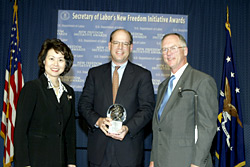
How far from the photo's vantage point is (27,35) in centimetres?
518

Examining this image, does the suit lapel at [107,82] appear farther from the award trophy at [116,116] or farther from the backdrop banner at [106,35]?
the backdrop banner at [106,35]

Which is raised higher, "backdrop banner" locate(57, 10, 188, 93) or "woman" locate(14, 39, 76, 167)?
"backdrop banner" locate(57, 10, 188, 93)

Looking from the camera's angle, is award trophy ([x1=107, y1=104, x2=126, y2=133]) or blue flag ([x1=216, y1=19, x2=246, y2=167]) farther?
blue flag ([x1=216, y1=19, x2=246, y2=167])

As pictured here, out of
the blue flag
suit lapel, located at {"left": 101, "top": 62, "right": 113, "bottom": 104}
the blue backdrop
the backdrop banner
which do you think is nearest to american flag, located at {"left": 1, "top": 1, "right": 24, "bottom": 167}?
the blue backdrop

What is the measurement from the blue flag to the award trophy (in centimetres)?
282

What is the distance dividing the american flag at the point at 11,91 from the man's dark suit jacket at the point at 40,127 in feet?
9.06

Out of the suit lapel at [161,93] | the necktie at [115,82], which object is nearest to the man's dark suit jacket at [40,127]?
the necktie at [115,82]

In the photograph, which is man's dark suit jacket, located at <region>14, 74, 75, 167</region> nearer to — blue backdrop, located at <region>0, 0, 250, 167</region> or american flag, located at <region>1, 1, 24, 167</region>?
american flag, located at <region>1, 1, 24, 167</region>

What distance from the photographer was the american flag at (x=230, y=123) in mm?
4633

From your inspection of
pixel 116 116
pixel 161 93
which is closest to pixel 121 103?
pixel 116 116

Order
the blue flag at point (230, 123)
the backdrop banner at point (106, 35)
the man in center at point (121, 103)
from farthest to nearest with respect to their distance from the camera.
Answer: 1. the backdrop banner at point (106, 35)
2. the blue flag at point (230, 123)
3. the man in center at point (121, 103)

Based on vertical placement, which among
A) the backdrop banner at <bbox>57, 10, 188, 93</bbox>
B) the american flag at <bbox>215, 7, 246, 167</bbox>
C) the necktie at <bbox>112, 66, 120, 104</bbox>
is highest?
the backdrop banner at <bbox>57, 10, 188, 93</bbox>

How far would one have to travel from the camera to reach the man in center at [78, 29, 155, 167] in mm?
2615

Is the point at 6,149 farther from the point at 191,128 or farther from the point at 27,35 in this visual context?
the point at 191,128
